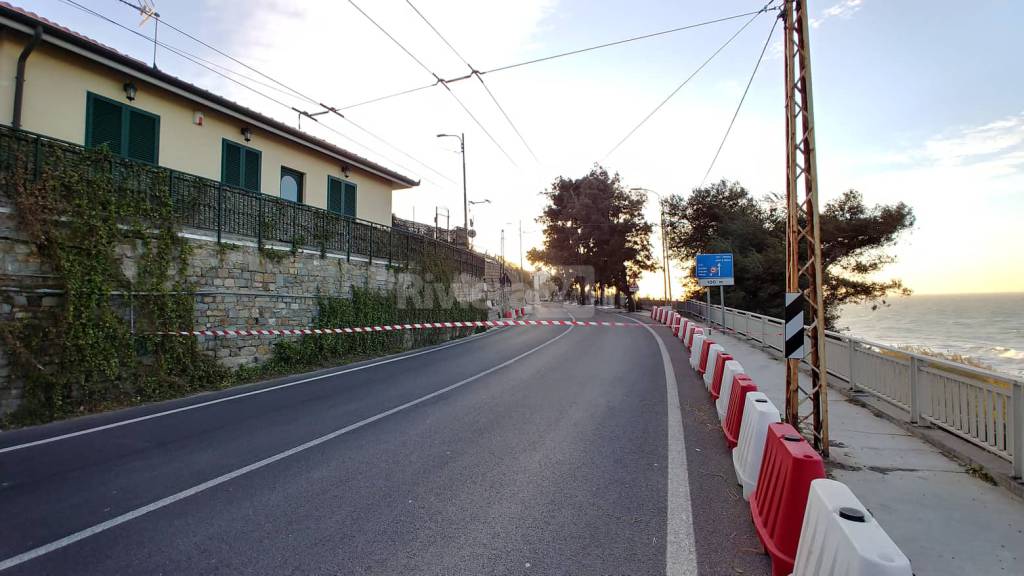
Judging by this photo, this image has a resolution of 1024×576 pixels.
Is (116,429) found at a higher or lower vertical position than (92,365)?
lower

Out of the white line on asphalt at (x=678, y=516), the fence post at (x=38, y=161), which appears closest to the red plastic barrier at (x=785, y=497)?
the white line on asphalt at (x=678, y=516)

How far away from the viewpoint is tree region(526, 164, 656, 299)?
50.9 metres

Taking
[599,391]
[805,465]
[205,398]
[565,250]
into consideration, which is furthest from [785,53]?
[565,250]

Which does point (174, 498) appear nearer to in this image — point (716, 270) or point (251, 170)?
point (251, 170)

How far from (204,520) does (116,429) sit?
416cm

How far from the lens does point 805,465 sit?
10.2 feet

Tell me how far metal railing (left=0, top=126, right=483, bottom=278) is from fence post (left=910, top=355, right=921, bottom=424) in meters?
12.9

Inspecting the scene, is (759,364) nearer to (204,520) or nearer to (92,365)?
(204,520)

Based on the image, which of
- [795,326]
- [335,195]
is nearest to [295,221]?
[335,195]

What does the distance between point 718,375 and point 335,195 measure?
1571 cm

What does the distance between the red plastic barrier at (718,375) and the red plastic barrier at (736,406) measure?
1770mm

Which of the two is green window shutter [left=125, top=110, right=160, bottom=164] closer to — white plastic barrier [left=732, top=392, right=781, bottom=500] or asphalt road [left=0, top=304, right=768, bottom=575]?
asphalt road [left=0, top=304, right=768, bottom=575]

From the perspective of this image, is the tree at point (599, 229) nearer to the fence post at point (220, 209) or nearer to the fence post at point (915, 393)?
the fence post at point (220, 209)

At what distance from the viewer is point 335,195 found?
19.2 metres
